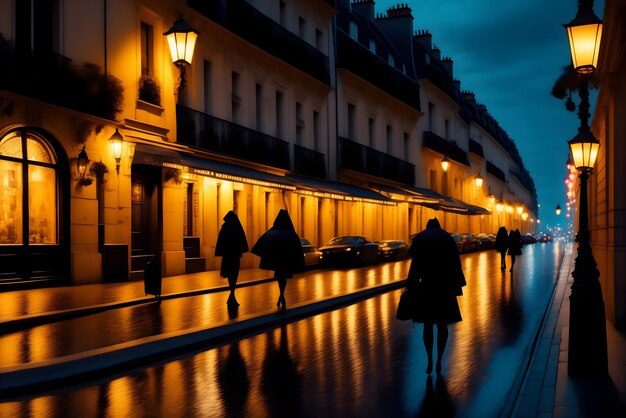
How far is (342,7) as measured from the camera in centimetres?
4400

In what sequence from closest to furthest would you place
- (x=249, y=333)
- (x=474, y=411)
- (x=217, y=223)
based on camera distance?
1. (x=474, y=411)
2. (x=249, y=333)
3. (x=217, y=223)

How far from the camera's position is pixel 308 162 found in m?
34.4

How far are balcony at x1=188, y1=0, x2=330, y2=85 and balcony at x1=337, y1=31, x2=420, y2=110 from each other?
2.05m

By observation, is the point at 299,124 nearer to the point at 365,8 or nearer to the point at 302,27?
the point at 302,27

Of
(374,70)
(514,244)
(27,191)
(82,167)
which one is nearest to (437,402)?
(27,191)

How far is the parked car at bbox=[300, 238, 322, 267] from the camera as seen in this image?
29.9 meters

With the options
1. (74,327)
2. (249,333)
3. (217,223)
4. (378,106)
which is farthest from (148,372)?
(378,106)

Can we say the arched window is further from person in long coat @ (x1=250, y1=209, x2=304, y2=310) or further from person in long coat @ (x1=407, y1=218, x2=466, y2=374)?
person in long coat @ (x1=407, y1=218, x2=466, y2=374)

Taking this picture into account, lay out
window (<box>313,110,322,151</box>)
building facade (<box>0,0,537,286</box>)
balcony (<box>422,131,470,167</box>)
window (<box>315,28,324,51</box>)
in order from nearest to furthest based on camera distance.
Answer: building facade (<box>0,0,537,286</box>) → window (<box>313,110,322,151</box>) → window (<box>315,28,324,51</box>) → balcony (<box>422,131,470,167</box>)

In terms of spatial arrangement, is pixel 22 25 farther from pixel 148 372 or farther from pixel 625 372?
pixel 625 372

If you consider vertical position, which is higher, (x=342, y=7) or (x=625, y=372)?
(x=342, y=7)

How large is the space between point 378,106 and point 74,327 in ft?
111

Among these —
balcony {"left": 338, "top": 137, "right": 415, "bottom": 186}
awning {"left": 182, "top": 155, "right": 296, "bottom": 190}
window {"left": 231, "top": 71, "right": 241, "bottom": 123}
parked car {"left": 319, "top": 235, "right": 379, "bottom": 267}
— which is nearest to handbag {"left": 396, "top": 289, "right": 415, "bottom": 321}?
awning {"left": 182, "top": 155, "right": 296, "bottom": 190}

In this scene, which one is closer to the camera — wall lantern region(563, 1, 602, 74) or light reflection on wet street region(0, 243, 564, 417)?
light reflection on wet street region(0, 243, 564, 417)
